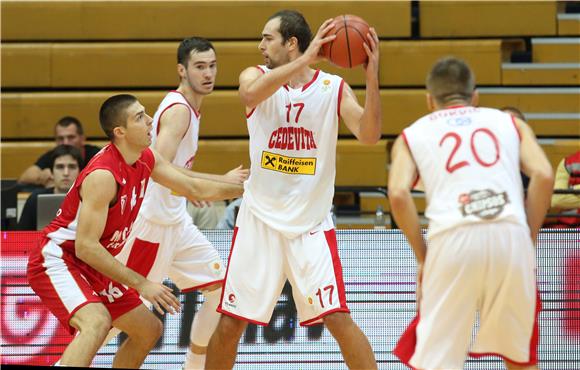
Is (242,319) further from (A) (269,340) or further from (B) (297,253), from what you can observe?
(A) (269,340)

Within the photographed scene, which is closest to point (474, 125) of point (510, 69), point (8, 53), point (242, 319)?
point (242, 319)

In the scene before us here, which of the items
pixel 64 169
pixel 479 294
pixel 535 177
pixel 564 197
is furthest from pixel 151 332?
pixel 564 197

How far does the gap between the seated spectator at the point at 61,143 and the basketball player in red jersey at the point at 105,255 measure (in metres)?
4.18

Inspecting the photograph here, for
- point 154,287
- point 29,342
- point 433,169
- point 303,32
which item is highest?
point 303,32

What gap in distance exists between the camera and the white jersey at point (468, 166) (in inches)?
180

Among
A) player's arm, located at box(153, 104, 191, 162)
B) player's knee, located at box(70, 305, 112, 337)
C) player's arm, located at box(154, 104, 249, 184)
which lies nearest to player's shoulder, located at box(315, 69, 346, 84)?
player's arm, located at box(154, 104, 249, 184)

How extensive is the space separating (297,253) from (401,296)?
5.02 feet

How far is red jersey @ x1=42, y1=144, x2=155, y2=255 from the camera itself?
5.77m

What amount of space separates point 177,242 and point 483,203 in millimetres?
2653

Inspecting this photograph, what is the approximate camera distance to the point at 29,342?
22.9 ft

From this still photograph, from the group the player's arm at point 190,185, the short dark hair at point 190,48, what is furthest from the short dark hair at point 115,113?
the short dark hair at point 190,48

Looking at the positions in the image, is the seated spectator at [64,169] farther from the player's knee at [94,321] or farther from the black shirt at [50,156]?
the player's knee at [94,321]

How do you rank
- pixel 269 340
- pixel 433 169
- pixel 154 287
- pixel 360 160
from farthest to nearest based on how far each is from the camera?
pixel 360 160
pixel 269 340
pixel 154 287
pixel 433 169

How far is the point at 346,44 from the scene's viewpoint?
5652mm
